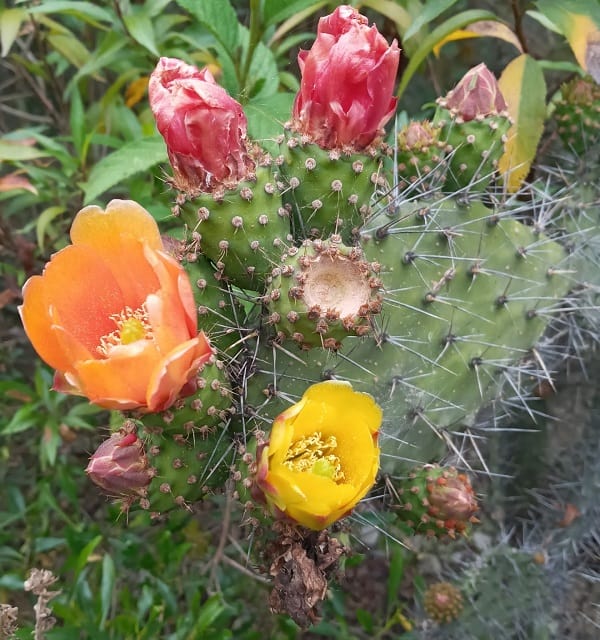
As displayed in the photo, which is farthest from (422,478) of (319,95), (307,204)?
(319,95)

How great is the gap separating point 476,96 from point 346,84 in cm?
38

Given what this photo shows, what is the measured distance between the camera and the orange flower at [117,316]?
0.56m

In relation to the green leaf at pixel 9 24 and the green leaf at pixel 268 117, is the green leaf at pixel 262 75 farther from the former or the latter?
the green leaf at pixel 9 24

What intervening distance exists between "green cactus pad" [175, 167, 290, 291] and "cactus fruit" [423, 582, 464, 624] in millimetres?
932

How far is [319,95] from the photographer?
0.71 metres

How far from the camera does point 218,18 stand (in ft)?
3.40

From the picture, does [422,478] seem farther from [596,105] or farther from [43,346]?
[596,105]

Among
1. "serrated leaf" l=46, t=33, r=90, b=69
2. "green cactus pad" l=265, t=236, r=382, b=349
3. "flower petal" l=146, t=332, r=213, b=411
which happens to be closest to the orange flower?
"flower petal" l=146, t=332, r=213, b=411

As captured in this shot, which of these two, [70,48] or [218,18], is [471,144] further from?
[70,48]

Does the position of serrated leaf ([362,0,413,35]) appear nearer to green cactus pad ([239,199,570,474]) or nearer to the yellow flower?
green cactus pad ([239,199,570,474])

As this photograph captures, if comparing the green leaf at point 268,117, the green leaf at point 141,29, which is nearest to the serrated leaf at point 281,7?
the green leaf at point 268,117

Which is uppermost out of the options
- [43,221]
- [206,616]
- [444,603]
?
[43,221]

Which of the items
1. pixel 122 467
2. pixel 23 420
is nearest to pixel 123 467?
pixel 122 467

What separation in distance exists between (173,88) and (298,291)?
241mm
